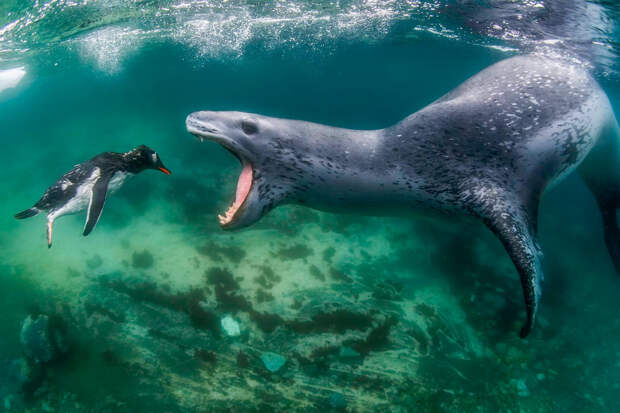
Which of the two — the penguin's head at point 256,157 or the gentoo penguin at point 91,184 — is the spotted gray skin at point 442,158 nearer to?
the penguin's head at point 256,157

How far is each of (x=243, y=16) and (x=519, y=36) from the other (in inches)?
355

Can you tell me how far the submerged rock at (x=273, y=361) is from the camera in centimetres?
410

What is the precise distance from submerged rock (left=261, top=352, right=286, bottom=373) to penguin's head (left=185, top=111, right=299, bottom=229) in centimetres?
240

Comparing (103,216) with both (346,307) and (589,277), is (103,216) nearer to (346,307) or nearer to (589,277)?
(346,307)

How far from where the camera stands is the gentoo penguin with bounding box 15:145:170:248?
3.97 meters

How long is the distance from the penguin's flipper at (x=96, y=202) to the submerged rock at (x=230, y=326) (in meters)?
2.13

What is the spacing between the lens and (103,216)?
25.0ft

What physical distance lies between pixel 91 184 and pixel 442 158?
4.38 m

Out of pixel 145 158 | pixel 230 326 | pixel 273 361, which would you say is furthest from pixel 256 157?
pixel 230 326

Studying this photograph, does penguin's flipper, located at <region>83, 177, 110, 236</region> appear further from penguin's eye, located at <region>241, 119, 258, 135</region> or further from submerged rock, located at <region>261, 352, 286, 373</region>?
submerged rock, located at <region>261, 352, 286, 373</region>

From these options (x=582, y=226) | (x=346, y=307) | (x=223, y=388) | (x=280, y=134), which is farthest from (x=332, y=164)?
(x=582, y=226)

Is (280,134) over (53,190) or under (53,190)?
over

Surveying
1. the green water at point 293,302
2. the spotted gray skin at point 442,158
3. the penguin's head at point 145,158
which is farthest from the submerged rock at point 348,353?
the penguin's head at point 145,158

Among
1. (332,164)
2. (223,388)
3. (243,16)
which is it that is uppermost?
(243,16)
